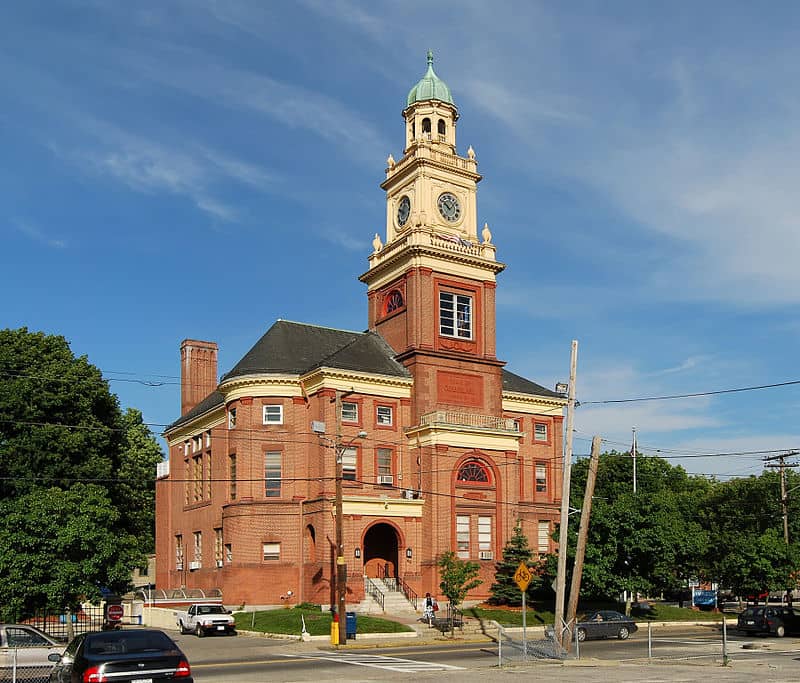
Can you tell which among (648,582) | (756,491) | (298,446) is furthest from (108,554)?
(756,491)

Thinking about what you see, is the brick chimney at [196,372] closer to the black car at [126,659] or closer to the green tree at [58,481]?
the green tree at [58,481]

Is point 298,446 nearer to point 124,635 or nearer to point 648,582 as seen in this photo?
point 648,582

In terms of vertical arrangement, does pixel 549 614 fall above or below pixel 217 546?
below

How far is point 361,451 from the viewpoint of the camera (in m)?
55.2

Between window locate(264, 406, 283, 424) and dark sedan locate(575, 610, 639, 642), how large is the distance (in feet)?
69.7

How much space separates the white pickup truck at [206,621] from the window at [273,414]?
12804 millimetres

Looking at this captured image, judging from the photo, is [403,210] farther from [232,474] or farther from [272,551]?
[272,551]

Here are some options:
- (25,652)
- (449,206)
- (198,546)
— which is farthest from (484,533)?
(25,652)

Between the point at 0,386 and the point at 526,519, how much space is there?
32.8m

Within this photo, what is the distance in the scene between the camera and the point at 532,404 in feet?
218

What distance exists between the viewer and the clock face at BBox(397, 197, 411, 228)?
200 feet

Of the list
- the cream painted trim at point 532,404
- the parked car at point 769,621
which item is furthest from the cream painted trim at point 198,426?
the parked car at point 769,621

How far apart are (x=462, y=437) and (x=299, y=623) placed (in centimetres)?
1603

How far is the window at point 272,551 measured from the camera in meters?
53.8
